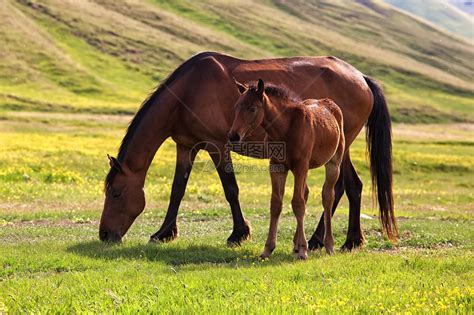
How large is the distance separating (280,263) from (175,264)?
6.23 feet

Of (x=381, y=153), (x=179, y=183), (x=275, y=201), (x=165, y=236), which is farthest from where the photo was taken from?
(x=381, y=153)

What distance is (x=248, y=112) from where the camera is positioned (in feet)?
31.4

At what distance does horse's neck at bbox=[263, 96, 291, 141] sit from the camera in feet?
32.7

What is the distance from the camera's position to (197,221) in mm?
17922

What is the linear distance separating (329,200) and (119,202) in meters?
4.41

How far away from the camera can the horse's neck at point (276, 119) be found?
998 centimetres

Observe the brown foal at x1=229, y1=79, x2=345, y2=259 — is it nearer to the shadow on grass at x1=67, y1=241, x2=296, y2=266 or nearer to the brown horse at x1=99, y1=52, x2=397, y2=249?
the shadow on grass at x1=67, y1=241, x2=296, y2=266

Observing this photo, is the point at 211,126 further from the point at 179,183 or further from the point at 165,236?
the point at 165,236

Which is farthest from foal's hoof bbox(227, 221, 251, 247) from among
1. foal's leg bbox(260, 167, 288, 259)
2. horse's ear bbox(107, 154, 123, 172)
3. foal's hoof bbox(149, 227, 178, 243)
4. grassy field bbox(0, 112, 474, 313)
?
horse's ear bbox(107, 154, 123, 172)

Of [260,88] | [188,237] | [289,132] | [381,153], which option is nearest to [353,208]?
[381,153]

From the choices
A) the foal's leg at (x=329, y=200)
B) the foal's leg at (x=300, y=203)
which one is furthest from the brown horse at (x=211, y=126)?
the foal's leg at (x=300, y=203)

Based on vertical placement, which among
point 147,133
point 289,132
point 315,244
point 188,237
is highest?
point 289,132

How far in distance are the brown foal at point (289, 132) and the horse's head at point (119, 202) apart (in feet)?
11.2

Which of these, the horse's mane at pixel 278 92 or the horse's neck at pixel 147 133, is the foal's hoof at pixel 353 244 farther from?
the horse's neck at pixel 147 133
